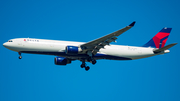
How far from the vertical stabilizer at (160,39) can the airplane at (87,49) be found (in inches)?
23.7

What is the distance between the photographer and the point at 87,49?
109ft

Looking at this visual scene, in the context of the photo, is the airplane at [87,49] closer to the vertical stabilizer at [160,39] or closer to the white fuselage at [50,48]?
the white fuselage at [50,48]

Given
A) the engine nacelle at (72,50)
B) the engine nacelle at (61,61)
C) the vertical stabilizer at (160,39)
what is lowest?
the engine nacelle at (61,61)

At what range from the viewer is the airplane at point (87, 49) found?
32094 mm

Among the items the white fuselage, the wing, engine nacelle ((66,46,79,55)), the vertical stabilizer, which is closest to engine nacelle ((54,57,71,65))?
the white fuselage

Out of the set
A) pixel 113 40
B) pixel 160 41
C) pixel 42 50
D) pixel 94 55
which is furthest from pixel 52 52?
pixel 160 41

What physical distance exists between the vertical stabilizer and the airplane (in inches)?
23.7

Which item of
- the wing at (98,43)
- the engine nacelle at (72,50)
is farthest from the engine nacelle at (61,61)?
the engine nacelle at (72,50)

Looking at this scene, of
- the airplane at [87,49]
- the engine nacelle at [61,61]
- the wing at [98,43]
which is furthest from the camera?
the engine nacelle at [61,61]

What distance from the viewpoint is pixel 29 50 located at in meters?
32.1

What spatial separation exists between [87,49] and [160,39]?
42.8ft

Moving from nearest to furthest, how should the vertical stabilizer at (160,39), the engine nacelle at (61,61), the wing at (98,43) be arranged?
the wing at (98,43) < the vertical stabilizer at (160,39) < the engine nacelle at (61,61)

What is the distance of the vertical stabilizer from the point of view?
38312 millimetres

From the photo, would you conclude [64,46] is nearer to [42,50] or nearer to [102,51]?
[42,50]
